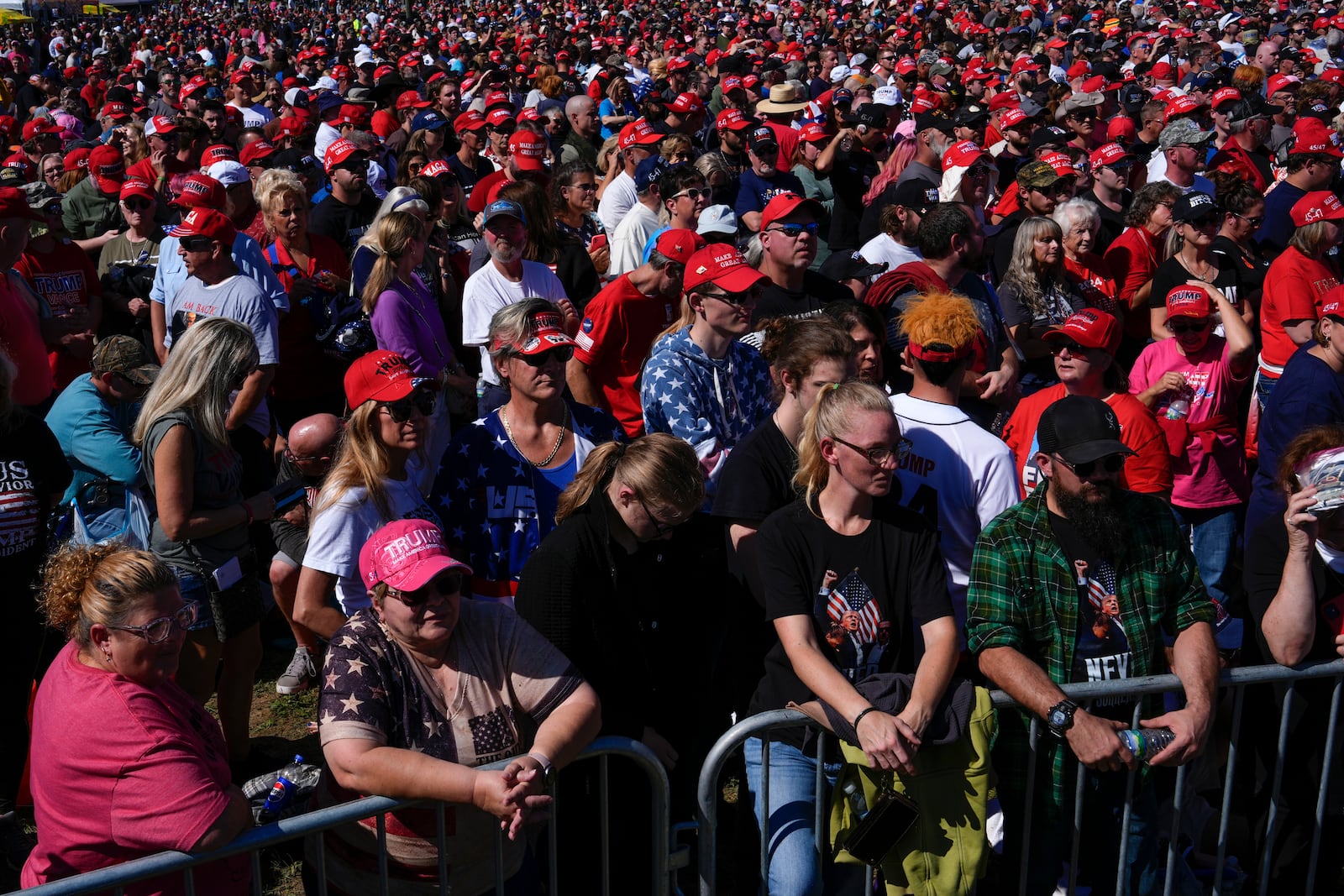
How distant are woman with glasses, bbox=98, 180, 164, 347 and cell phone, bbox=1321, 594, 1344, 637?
617cm

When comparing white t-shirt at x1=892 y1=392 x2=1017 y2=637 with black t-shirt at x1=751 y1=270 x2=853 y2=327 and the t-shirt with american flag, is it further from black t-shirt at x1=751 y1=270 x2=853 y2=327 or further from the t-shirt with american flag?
black t-shirt at x1=751 y1=270 x2=853 y2=327

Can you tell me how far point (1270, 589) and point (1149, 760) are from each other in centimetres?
86

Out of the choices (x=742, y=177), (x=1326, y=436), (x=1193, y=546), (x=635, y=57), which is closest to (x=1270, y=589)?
(x=1326, y=436)

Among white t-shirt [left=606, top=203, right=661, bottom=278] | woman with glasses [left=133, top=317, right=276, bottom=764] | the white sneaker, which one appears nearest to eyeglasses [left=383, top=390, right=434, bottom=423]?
woman with glasses [left=133, top=317, right=276, bottom=764]

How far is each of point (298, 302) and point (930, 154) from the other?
16.7 ft

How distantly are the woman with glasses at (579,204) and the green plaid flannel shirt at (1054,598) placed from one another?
4.78 metres

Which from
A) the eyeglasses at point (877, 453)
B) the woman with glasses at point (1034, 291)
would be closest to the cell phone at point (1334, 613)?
the eyeglasses at point (877, 453)

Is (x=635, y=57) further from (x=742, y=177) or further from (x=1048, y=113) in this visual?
(x=742, y=177)

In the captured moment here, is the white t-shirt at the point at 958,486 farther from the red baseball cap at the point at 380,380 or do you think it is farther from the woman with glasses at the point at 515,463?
the red baseball cap at the point at 380,380

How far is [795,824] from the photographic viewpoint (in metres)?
3.61

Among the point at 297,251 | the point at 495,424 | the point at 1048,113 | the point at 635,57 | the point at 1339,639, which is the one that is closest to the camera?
the point at 1339,639

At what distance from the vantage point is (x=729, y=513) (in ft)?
13.8

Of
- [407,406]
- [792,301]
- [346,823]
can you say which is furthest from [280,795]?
[792,301]

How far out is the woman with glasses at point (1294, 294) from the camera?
667 centimetres
